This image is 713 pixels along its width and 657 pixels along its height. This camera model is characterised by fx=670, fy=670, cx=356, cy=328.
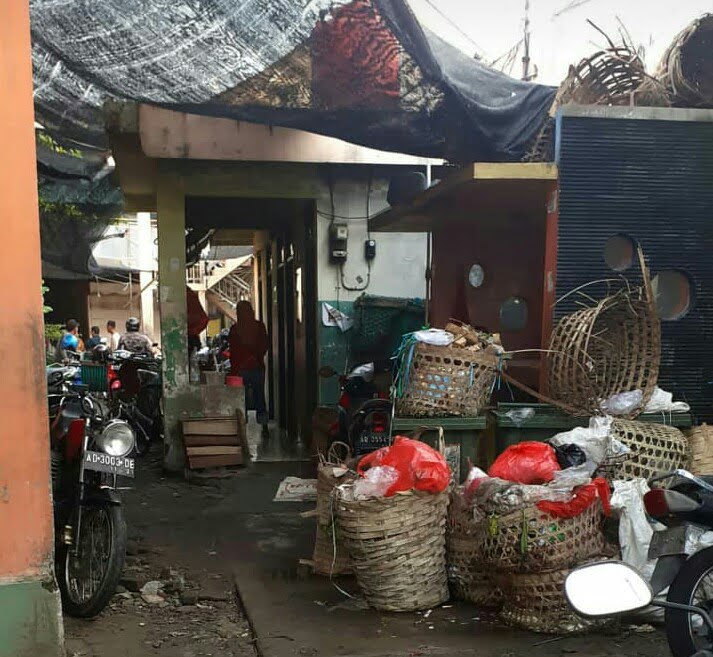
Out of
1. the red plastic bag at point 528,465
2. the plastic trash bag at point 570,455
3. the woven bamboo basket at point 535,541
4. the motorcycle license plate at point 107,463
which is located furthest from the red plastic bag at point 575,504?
the motorcycle license plate at point 107,463

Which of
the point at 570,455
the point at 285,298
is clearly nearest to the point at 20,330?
the point at 570,455

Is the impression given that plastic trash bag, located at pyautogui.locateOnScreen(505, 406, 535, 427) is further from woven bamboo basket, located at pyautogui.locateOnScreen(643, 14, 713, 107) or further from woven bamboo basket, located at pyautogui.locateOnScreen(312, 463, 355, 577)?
woven bamboo basket, located at pyautogui.locateOnScreen(643, 14, 713, 107)

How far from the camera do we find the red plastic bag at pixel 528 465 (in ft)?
13.5

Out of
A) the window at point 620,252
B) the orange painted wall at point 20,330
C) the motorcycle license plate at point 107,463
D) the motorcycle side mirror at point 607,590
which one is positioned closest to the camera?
the motorcycle side mirror at point 607,590

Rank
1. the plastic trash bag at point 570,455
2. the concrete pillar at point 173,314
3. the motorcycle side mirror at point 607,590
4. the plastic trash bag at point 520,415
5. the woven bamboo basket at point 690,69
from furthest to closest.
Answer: the concrete pillar at point 173,314 → the woven bamboo basket at point 690,69 → the plastic trash bag at point 520,415 → the plastic trash bag at point 570,455 → the motorcycle side mirror at point 607,590

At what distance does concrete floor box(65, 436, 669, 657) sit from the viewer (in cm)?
367

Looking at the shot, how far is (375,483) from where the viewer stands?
13.1ft

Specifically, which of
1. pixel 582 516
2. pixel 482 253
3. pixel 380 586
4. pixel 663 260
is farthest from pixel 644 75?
pixel 380 586

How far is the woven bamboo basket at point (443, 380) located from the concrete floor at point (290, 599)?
1.35 meters

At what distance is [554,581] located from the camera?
374cm

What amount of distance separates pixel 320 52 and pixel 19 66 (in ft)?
7.37

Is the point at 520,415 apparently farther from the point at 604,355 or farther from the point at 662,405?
the point at 662,405

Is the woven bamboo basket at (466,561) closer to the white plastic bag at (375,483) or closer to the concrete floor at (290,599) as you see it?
the concrete floor at (290,599)

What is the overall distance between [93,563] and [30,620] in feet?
2.79
